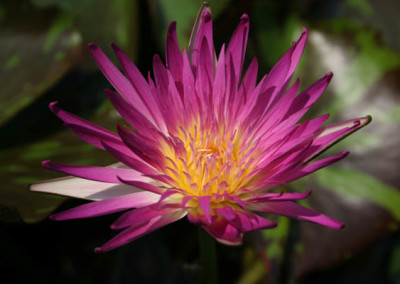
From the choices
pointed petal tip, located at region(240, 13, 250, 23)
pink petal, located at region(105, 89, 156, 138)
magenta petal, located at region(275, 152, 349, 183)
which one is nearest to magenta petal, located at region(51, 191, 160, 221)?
pink petal, located at region(105, 89, 156, 138)

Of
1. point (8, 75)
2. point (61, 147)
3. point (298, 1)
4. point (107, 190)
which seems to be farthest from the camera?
point (298, 1)

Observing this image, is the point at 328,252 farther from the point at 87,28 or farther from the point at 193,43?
the point at 87,28

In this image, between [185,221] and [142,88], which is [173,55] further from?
[185,221]

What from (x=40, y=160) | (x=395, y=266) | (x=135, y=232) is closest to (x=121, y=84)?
(x=135, y=232)

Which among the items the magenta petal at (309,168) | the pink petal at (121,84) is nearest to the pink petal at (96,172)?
the pink petal at (121,84)

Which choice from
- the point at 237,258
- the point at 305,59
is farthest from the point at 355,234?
the point at 305,59

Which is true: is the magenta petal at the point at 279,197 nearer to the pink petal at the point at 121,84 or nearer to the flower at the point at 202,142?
the flower at the point at 202,142
